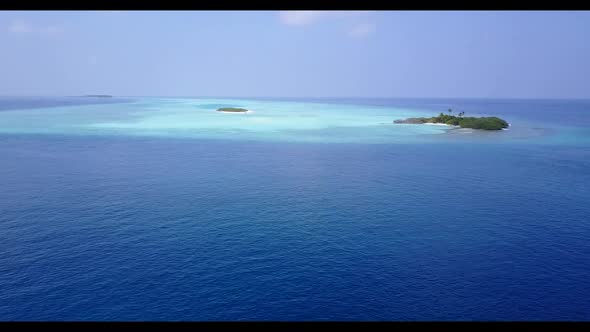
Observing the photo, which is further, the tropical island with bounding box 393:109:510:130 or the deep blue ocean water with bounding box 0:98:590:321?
the tropical island with bounding box 393:109:510:130

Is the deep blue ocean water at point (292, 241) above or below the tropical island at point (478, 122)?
below

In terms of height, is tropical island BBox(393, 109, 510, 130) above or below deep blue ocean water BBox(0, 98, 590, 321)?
above

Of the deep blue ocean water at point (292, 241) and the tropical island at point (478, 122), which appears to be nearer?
the deep blue ocean water at point (292, 241)

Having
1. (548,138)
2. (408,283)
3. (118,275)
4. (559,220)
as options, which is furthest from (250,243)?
(548,138)

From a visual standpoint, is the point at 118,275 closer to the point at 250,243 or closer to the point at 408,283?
the point at 250,243

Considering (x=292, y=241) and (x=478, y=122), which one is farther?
(x=478, y=122)

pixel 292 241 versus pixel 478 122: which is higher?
pixel 478 122
